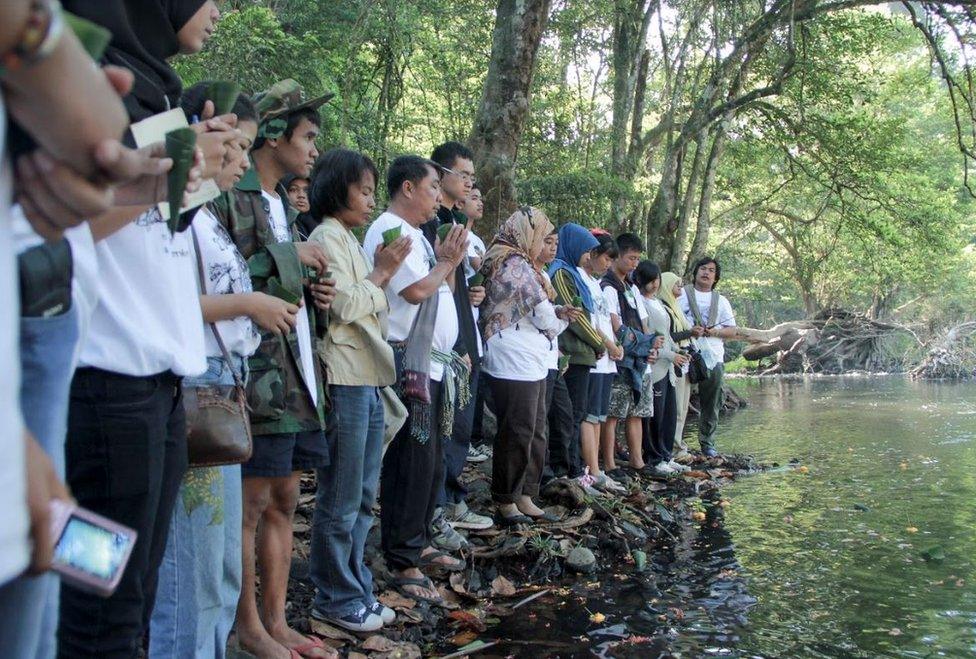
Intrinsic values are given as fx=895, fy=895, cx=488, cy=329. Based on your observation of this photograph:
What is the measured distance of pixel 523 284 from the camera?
214 inches

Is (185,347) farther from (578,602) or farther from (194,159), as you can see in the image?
(578,602)

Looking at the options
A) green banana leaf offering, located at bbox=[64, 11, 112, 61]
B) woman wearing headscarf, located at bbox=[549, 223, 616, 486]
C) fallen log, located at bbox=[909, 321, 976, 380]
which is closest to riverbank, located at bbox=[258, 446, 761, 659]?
woman wearing headscarf, located at bbox=[549, 223, 616, 486]

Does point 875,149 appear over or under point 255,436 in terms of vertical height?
over

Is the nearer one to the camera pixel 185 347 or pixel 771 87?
pixel 185 347

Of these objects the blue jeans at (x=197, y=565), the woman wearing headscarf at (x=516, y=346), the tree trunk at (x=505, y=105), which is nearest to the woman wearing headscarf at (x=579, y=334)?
the tree trunk at (x=505, y=105)

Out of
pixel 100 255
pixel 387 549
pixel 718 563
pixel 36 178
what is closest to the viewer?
pixel 36 178

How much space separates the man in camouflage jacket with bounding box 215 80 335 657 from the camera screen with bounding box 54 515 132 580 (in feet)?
5.32

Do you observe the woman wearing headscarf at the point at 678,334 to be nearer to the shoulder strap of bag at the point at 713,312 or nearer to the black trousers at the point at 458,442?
the shoulder strap of bag at the point at 713,312

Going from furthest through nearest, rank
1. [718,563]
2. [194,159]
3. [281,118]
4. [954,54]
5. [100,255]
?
1. [954,54]
2. [718,563]
3. [281,118]
4. [100,255]
5. [194,159]

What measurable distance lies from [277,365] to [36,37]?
81.0 inches

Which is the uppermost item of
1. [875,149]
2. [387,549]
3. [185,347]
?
[875,149]

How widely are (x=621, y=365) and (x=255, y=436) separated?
532 cm

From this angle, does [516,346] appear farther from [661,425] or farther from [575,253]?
[661,425]

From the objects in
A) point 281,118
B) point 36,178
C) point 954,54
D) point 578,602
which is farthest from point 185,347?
point 954,54
